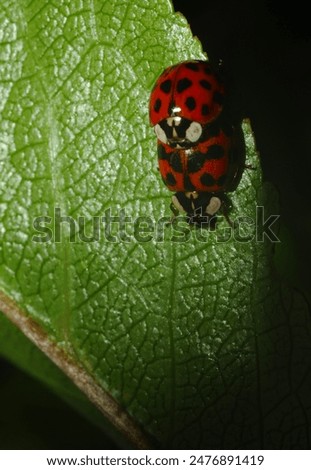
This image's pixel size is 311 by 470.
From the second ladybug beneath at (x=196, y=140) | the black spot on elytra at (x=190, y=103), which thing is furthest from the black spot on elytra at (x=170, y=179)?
the black spot on elytra at (x=190, y=103)

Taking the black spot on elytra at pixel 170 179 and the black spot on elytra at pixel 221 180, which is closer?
the black spot on elytra at pixel 170 179

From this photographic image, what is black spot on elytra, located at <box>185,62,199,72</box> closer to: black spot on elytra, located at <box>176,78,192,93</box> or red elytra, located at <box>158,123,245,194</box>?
black spot on elytra, located at <box>176,78,192,93</box>

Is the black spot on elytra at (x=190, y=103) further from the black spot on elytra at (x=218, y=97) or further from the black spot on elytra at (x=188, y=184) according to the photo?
the black spot on elytra at (x=188, y=184)

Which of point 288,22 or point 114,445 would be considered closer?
point 114,445

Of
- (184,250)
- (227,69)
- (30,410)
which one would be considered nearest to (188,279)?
(184,250)

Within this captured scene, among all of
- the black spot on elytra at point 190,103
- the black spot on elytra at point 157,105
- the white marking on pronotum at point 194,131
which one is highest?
the black spot on elytra at point 190,103

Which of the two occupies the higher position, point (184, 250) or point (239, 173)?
point (239, 173)

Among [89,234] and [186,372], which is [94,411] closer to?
[186,372]
